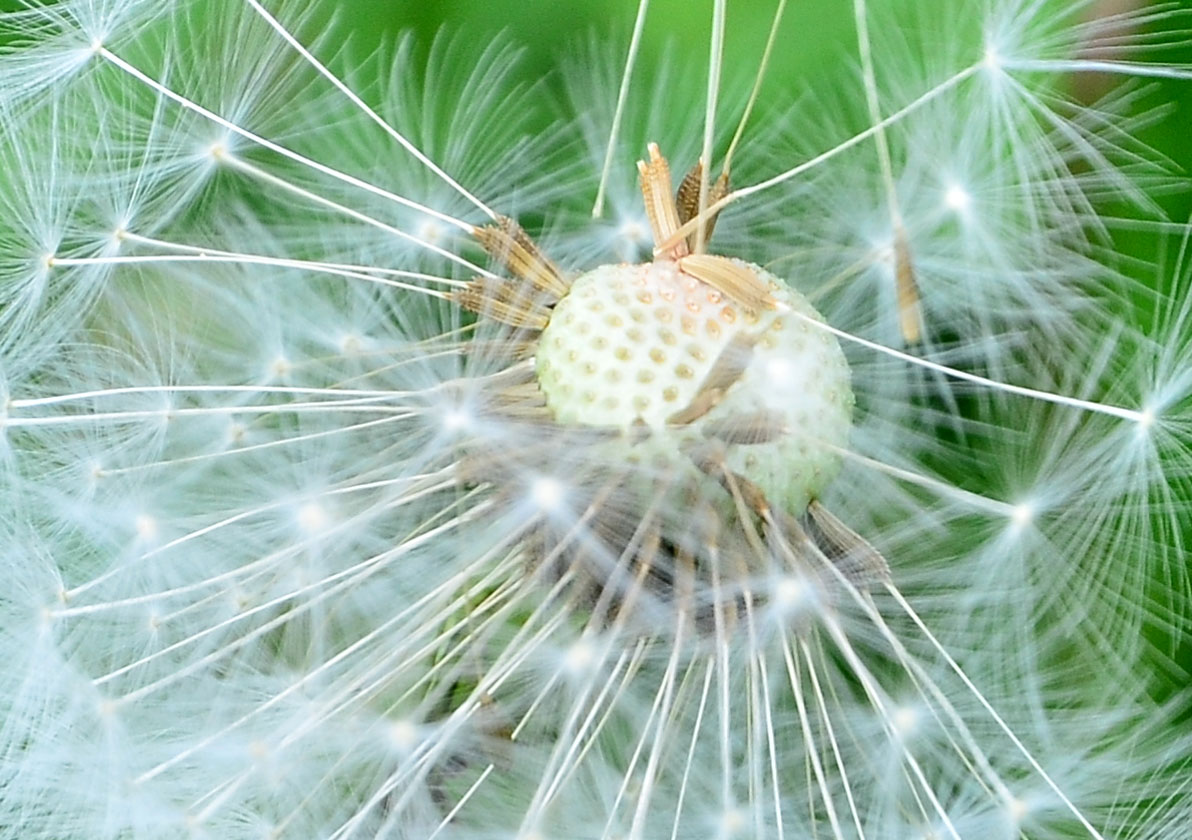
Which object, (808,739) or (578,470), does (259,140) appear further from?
(808,739)

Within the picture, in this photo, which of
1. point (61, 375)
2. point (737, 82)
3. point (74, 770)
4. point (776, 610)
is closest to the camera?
point (776, 610)

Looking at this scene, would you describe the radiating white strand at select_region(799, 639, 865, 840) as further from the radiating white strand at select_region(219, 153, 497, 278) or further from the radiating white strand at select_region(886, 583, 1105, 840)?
the radiating white strand at select_region(219, 153, 497, 278)

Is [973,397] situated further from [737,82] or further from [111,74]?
[111,74]

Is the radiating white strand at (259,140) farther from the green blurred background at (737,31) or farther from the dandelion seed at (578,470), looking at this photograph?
the green blurred background at (737,31)

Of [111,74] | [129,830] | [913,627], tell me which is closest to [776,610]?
[913,627]

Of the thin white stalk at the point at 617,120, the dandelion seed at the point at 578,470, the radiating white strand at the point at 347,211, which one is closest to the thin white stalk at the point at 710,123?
the dandelion seed at the point at 578,470

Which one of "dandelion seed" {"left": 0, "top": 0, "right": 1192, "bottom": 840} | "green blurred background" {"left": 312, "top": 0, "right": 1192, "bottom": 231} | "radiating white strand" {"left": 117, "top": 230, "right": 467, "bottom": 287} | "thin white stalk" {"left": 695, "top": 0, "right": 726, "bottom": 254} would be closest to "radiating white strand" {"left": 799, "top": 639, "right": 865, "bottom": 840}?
"dandelion seed" {"left": 0, "top": 0, "right": 1192, "bottom": 840}

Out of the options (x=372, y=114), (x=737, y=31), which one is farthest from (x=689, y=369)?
(x=737, y=31)

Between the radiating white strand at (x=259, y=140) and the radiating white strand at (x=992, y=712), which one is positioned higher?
the radiating white strand at (x=259, y=140)
